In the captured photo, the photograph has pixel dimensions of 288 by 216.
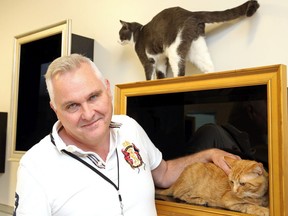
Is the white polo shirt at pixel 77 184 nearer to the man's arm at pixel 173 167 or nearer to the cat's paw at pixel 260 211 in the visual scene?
the man's arm at pixel 173 167

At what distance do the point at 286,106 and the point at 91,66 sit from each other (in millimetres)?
560

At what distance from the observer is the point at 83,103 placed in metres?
0.88

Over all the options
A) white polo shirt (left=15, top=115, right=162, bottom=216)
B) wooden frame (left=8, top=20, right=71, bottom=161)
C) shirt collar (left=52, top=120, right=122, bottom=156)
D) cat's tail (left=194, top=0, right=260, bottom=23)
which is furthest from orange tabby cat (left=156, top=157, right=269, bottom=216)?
wooden frame (left=8, top=20, right=71, bottom=161)

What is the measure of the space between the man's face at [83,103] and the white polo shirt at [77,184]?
0.22 feet

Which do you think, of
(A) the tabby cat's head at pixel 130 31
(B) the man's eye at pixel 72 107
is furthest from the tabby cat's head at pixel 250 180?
(A) the tabby cat's head at pixel 130 31

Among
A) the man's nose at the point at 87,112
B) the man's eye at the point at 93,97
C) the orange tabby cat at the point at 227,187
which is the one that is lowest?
the orange tabby cat at the point at 227,187

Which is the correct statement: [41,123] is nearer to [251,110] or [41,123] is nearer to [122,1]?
[122,1]

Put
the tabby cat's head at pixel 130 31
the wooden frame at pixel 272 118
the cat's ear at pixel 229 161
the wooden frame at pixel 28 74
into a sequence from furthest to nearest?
1. the wooden frame at pixel 28 74
2. the tabby cat's head at pixel 130 31
3. the cat's ear at pixel 229 161
4. the wooden frame at pixel 272 118

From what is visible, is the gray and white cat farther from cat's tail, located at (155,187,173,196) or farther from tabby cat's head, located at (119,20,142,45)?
cat's tail, located at (155,187,173,196)

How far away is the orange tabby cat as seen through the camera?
86cm

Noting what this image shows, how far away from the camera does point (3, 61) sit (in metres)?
2.18

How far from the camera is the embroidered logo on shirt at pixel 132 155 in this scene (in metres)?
0.99

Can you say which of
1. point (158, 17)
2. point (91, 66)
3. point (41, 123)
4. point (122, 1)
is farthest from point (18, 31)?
point (91, 66)

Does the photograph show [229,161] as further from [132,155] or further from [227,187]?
[132,155]
